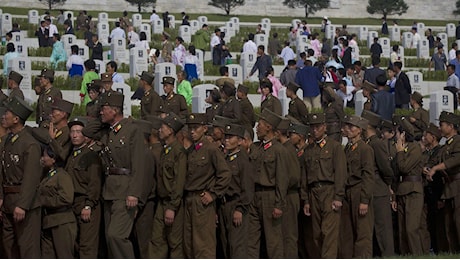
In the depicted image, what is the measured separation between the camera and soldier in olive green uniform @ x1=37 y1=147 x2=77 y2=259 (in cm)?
1295

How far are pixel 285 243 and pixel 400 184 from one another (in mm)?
1809

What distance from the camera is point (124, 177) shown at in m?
13.0

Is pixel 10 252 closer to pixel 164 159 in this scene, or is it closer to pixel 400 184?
pixel 164 159

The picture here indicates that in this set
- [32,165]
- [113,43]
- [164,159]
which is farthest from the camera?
[113,43]

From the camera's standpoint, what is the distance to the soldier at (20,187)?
42.0 feet

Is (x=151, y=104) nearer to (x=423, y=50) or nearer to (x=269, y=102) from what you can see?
(x=269, y=102)

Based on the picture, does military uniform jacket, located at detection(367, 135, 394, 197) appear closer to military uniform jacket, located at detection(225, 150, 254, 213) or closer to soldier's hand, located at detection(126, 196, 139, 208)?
military uniform jacket, located at detection(225, 150, 254, 213)

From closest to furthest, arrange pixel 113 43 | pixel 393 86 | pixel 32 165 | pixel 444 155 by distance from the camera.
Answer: pixel 32 165 → pixel 444 155 → pixel 393 86 → pixel 113 43

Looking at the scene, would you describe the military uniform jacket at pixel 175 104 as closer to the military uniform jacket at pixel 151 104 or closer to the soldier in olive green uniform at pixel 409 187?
the military uniform jacket at pixel 151 104

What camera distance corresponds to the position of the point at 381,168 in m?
14.8

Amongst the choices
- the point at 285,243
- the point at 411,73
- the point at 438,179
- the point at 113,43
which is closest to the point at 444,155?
the point at 438,179

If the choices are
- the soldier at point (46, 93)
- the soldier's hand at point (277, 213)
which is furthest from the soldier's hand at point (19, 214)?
the soldier at point (46, 93)

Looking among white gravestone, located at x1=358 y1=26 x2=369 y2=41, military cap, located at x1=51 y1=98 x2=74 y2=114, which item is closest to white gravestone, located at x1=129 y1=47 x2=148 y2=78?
white gravestone, located at x1=358 y1=26 x2=369 y2=41

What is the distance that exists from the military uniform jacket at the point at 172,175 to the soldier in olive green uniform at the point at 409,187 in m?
2.91
